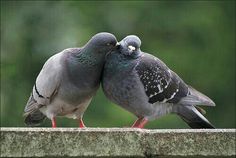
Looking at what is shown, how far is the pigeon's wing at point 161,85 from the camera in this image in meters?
6.97

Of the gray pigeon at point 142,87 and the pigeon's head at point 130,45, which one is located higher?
the pigeon's head at point 130,45

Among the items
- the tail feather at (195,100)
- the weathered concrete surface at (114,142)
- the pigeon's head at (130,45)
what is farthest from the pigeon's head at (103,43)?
the weathered concrete surface at (114,142)

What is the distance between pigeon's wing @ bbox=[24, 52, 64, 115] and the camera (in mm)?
6832

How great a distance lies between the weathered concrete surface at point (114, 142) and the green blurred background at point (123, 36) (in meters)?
6.61

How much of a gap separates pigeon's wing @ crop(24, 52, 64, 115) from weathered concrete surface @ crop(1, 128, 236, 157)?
9.08ft

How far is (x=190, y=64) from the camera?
14578 millimetres

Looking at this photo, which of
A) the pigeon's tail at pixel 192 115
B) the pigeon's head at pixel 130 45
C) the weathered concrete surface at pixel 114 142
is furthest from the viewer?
the pigeon's tail at pixel 192 115

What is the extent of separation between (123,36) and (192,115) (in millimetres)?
5770

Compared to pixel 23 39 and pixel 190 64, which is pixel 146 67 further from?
pixel 190 64

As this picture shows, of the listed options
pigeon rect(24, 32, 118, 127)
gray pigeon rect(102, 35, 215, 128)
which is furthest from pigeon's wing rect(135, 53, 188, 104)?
pigeon rect(24, 32, 118, 127)

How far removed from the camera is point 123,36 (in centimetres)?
1312

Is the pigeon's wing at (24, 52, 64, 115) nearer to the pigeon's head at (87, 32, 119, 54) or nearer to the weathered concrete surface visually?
the pigeon's head at (87, 32, 119, 54)

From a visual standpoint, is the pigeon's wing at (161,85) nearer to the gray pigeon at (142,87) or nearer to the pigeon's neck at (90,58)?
the gray pigeon at (142,87)

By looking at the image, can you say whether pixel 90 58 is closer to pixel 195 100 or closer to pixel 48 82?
pixel 48 82
